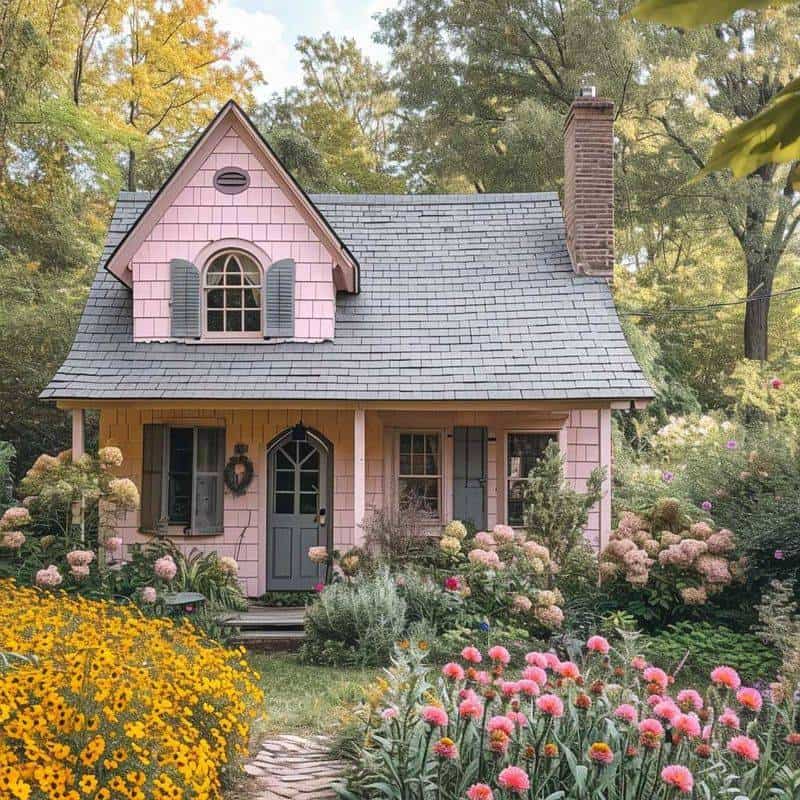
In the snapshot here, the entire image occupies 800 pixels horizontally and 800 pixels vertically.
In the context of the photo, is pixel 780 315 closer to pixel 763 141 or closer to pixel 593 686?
pixel 593 686

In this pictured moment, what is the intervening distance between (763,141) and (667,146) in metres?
21.5

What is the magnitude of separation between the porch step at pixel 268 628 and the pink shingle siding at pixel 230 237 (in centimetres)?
348

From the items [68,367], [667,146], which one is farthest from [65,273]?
[667,146]

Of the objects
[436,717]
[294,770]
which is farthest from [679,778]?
[294,770]

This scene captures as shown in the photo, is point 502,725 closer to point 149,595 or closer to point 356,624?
point 356,624

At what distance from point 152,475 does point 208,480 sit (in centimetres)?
71

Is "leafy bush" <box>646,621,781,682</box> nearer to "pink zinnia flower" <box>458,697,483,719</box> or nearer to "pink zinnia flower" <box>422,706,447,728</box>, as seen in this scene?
"pink zinnia flower" <box>458,697,483,719</box>

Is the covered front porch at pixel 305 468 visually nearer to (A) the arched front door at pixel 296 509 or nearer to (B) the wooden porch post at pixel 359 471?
(A) the arched front door at pixel 296 509

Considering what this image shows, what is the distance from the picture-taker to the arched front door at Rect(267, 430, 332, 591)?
12883 millimetres

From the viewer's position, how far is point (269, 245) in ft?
41.7

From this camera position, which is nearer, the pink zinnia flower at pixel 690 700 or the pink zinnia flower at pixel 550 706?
the pink zinnia flower at pixel 550 706

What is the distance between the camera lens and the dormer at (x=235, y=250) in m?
12.6

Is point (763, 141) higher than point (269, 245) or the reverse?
the reverse

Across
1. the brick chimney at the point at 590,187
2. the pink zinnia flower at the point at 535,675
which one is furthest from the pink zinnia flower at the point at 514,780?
the brick chimney at the point at 590,187
